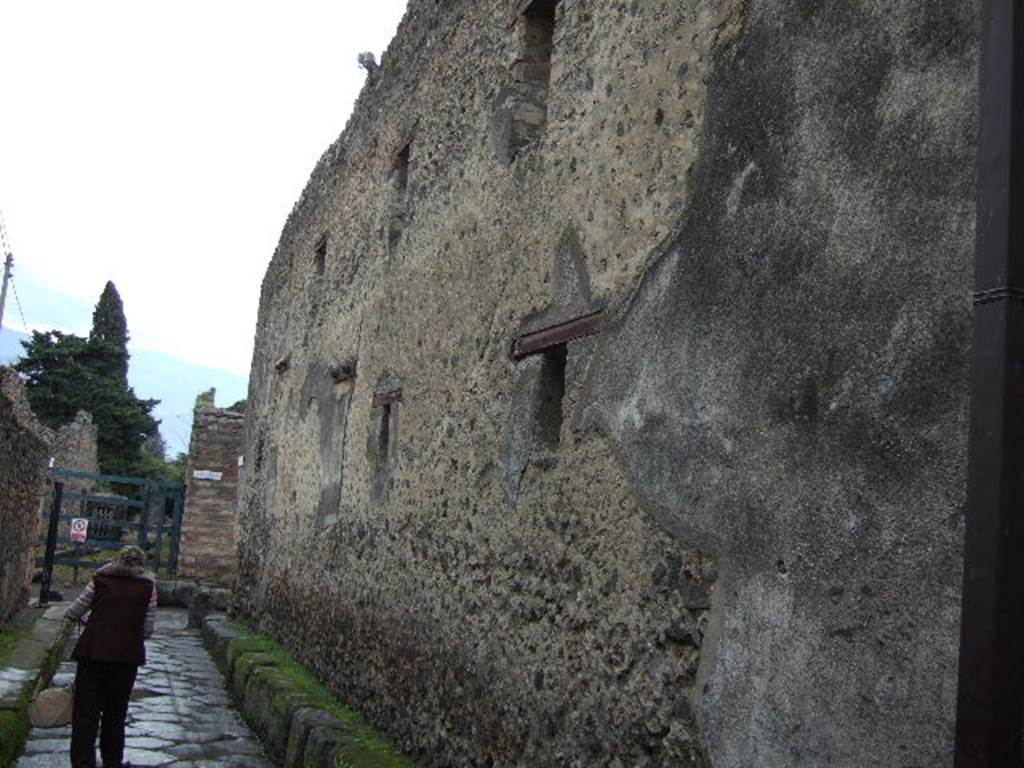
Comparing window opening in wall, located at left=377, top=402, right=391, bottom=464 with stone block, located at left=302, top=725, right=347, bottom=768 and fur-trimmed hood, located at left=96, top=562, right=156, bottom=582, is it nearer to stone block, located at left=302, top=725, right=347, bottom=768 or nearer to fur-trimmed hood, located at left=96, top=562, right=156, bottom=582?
fur-trimmed hood, located at left=96, top=562, right=156, bottom=582

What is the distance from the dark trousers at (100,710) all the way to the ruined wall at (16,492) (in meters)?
1.63

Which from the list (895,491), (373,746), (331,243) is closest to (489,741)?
(373,746)

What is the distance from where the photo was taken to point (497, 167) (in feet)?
15.0

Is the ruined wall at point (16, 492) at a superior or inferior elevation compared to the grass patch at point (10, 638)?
superior

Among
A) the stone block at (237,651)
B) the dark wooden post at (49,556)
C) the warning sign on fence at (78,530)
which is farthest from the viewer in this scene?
the warning sign on fence at (78,530)

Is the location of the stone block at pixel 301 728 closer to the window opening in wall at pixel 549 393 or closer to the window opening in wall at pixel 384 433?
the window opening in wall at pixel 384 433

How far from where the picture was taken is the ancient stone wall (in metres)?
13.6

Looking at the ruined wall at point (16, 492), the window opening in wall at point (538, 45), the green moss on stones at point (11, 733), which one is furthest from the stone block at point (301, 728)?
Result: the window opening in wall at point (538, 45)

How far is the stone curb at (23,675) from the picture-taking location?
4508mm

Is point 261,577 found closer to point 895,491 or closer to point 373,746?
point 373,746

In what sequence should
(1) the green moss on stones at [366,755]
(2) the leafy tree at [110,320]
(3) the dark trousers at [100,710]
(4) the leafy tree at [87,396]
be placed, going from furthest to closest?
(2) the leafy tree at [110,320]
(4) the leafy tree at [87,396]
(3) the dark trousers at [100,710]
(1) the green moss on stones at [366,755]

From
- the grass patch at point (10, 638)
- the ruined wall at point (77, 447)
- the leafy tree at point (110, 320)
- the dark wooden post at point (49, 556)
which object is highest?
the leafy tree at point (110, 320)

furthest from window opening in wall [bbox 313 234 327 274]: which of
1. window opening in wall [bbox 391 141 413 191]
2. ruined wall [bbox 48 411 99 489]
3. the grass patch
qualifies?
ruined wall [bbox 48 411 99 489]

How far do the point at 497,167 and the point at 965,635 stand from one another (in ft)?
10.6
